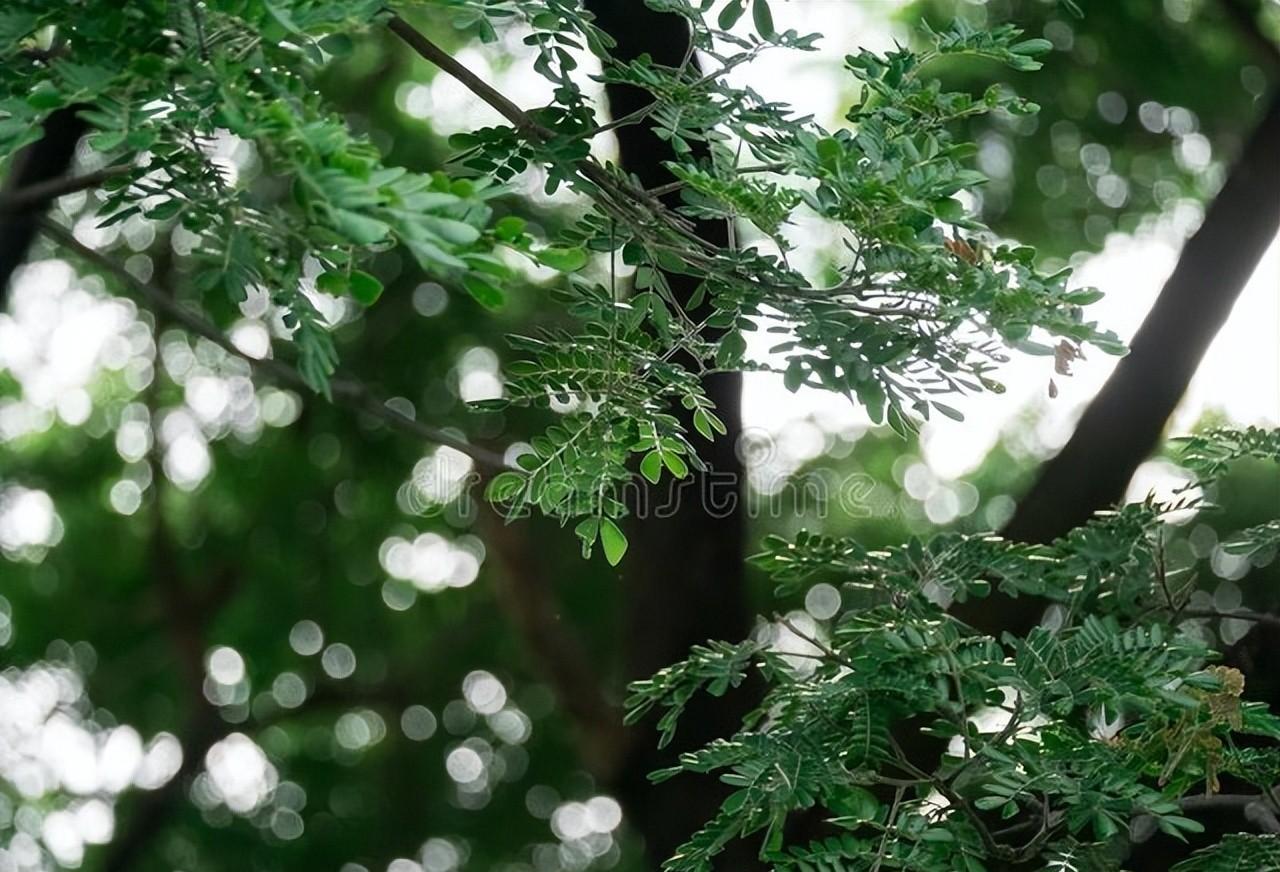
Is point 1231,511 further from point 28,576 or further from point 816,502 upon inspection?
point 28,576

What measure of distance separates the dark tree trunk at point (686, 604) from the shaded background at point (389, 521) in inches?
26.7

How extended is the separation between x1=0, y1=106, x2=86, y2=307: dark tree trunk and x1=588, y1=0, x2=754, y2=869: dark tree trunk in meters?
1.34

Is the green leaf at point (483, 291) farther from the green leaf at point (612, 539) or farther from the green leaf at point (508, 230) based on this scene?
the green leaf at point (612, 539)

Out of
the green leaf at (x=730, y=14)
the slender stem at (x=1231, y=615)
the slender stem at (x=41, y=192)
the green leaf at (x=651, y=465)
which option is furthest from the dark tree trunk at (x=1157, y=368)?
the slender stem at (x=41, y=192)

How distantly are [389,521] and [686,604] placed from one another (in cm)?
263

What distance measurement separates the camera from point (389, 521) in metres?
5.23

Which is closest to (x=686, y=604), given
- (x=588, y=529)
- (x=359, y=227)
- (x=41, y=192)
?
(x=588, y=529)

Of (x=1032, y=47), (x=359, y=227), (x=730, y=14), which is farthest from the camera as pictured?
(x=730, y=14)

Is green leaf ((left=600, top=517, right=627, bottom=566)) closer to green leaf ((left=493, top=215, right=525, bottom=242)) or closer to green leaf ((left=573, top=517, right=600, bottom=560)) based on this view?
green leaf ((left=573, top=517, right=600, bottom=560))

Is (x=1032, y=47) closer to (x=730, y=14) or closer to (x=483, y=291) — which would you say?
(x=730, y=14)

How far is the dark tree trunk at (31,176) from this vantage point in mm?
2753

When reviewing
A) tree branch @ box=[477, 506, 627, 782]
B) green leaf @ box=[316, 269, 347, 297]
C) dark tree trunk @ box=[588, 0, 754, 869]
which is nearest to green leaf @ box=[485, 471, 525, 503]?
green leaf @ box=[316, 269, 347, 297]

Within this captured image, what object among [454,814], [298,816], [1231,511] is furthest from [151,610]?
[1231,511]

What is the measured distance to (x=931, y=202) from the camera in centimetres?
119
